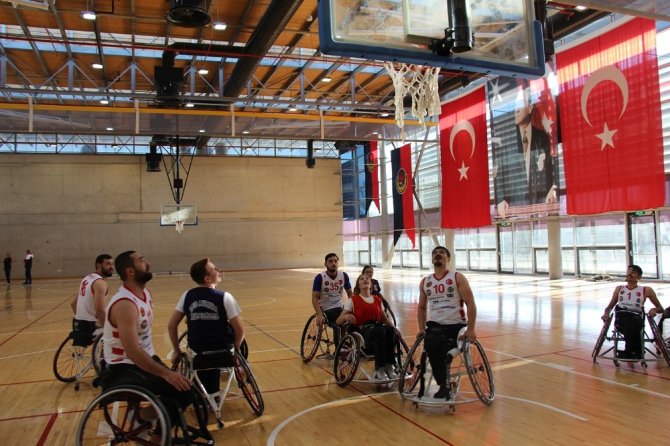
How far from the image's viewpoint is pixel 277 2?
1148 cm

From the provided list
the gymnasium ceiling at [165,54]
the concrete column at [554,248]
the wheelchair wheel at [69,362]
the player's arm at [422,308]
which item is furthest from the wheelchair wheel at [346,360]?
the concrete column at [554,248]

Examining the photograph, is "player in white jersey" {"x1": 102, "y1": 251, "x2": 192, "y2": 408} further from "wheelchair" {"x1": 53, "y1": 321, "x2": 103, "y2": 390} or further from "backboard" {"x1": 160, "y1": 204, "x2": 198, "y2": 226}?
"backboard" {"x1": 160, "y1": 204, "x2": 198, "y2": 226}

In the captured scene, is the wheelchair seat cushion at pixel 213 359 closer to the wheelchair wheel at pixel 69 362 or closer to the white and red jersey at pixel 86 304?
the white and red jersey at pixel 86 304

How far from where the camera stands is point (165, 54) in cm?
1462

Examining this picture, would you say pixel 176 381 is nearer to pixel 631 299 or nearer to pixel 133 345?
pixel 133 345

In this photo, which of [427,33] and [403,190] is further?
[403,190]

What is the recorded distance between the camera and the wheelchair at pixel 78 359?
215 inches

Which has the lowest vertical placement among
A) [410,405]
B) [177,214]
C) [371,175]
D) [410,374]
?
[410,405]

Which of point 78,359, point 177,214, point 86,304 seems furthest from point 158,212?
point 86,304

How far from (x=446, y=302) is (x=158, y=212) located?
26325mm

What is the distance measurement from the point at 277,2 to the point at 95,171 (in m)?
20.0

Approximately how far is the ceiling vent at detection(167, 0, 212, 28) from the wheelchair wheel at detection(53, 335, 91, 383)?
205 inches

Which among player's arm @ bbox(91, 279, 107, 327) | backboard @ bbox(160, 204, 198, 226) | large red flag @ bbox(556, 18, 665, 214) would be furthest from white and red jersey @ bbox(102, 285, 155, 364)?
backboard @ bbox(160, 204, 198, 226)

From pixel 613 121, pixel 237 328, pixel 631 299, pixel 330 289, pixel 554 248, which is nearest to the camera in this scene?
pixel 237 328
